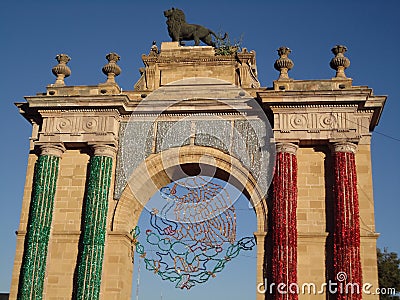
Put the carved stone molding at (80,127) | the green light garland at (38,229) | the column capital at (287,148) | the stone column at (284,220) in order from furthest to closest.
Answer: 1. the carved stone molding at (80,127)
2. the column capital at (287,148)
3. the green light garland at (38,229)
4. the stone column at (284,220)

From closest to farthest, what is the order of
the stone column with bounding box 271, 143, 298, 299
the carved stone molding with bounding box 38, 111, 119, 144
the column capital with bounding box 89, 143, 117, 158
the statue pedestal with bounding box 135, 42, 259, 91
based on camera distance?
the stone column with bounding box 271, 143, 298, 299, the column capital with bounding box 89, 143, 117, 158, the carved stone molding with bounding box 38, 111, 119, 144, the statue pedestal with bounding box 135, 42, 259, 91

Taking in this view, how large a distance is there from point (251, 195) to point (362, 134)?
2994mm

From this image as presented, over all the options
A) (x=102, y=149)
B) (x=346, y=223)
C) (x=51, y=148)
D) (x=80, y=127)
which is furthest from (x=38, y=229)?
(x=346, y=223)

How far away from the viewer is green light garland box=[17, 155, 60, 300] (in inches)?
540

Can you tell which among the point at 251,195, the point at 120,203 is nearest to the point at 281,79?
the point at 251,195

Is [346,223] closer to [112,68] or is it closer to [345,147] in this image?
[345,147]

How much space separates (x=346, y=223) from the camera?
13195 millimetres

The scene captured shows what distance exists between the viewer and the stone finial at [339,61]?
14695 mm

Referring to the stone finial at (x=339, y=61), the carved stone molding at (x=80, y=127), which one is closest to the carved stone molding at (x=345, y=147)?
the stone finial at (x=339, y=61)

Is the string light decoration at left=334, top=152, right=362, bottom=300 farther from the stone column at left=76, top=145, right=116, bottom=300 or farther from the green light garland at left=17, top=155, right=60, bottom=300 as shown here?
the green light garland at left=17, top=155, right=60, bottom=300

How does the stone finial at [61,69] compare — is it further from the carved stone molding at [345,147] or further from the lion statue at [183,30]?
the carved stone molding at [345,147]

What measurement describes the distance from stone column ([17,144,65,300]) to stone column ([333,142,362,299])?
6720mm

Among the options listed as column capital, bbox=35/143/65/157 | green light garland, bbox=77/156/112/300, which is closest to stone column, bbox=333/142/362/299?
green light garland, bbox=77/156/112/300

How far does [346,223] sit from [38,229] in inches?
281
